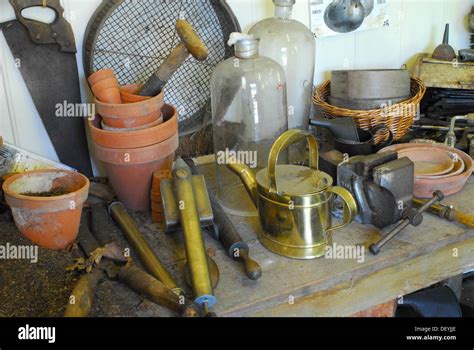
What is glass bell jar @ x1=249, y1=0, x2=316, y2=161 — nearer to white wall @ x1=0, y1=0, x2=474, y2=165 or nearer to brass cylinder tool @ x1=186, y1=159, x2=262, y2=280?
white wall @ x1=0, y1=0, x2=474, y2=165

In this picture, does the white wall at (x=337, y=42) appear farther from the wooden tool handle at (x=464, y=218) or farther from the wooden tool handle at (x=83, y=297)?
the wooden tool handle at (x=464, y=218)

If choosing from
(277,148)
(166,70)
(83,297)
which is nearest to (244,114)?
(166,70)

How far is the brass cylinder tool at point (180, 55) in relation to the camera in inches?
45.5

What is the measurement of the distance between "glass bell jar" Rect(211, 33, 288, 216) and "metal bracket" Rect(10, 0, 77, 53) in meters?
0.34

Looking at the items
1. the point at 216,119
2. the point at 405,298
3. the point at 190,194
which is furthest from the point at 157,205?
the point at 405,298

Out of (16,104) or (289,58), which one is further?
(289,58)

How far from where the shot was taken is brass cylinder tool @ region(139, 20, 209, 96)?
116 centimetres

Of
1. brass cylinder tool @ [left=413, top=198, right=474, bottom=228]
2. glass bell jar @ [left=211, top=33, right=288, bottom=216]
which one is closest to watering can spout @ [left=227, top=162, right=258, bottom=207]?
glass bell jar @ [left=211, top=33, right=288, bottom=216]

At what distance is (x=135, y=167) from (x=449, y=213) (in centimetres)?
64

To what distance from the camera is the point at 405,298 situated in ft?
4.85

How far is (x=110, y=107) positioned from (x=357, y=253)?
0.56 m

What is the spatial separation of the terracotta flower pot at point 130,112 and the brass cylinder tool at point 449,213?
1.86 ft
